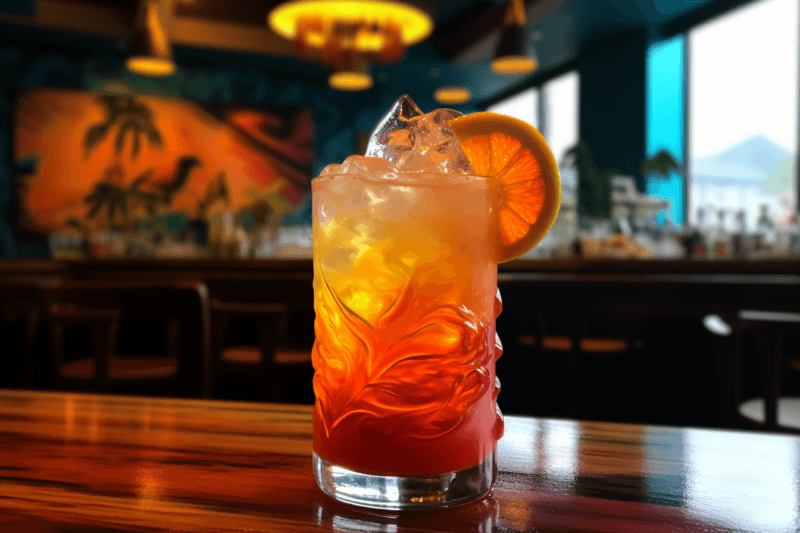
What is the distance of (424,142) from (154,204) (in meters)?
7.92

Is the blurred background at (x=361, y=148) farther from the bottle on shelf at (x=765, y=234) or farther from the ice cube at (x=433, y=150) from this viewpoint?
the ice cube at (x=433, y=150)

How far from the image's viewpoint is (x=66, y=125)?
24.1 ft

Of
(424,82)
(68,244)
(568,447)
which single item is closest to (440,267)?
(568,447)

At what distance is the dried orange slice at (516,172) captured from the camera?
1.56 ft

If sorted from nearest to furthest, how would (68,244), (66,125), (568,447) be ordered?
(568,447) < (68,244) < (66,125)

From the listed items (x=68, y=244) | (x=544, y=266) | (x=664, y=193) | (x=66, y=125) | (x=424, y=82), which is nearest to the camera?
(x=544, y=266)

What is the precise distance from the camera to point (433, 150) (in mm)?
457

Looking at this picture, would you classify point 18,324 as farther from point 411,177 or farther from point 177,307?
point 411,177

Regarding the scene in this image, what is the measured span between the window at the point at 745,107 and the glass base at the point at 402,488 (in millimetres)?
5006

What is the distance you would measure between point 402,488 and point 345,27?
4.94 meters

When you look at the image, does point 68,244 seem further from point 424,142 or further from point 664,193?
point 424,142

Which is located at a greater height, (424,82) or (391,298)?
(424,82)

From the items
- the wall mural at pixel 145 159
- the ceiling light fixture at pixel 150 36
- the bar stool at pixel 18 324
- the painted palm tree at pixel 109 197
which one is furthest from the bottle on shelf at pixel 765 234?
the painted palm tree at pixel 109 197

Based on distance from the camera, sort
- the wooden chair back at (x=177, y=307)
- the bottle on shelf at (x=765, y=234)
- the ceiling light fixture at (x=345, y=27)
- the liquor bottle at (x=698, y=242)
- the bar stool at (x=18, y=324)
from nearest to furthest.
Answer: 1. the wooden chair back at (x=177, y=307)
2. the bar stool at (x=18, y=324)
3. the bottle on shelf at (x=765, y=234)
4. the liquor bottle at (x=698, y=242)
5. the ceiling light fixture at (x=345, y=27)
